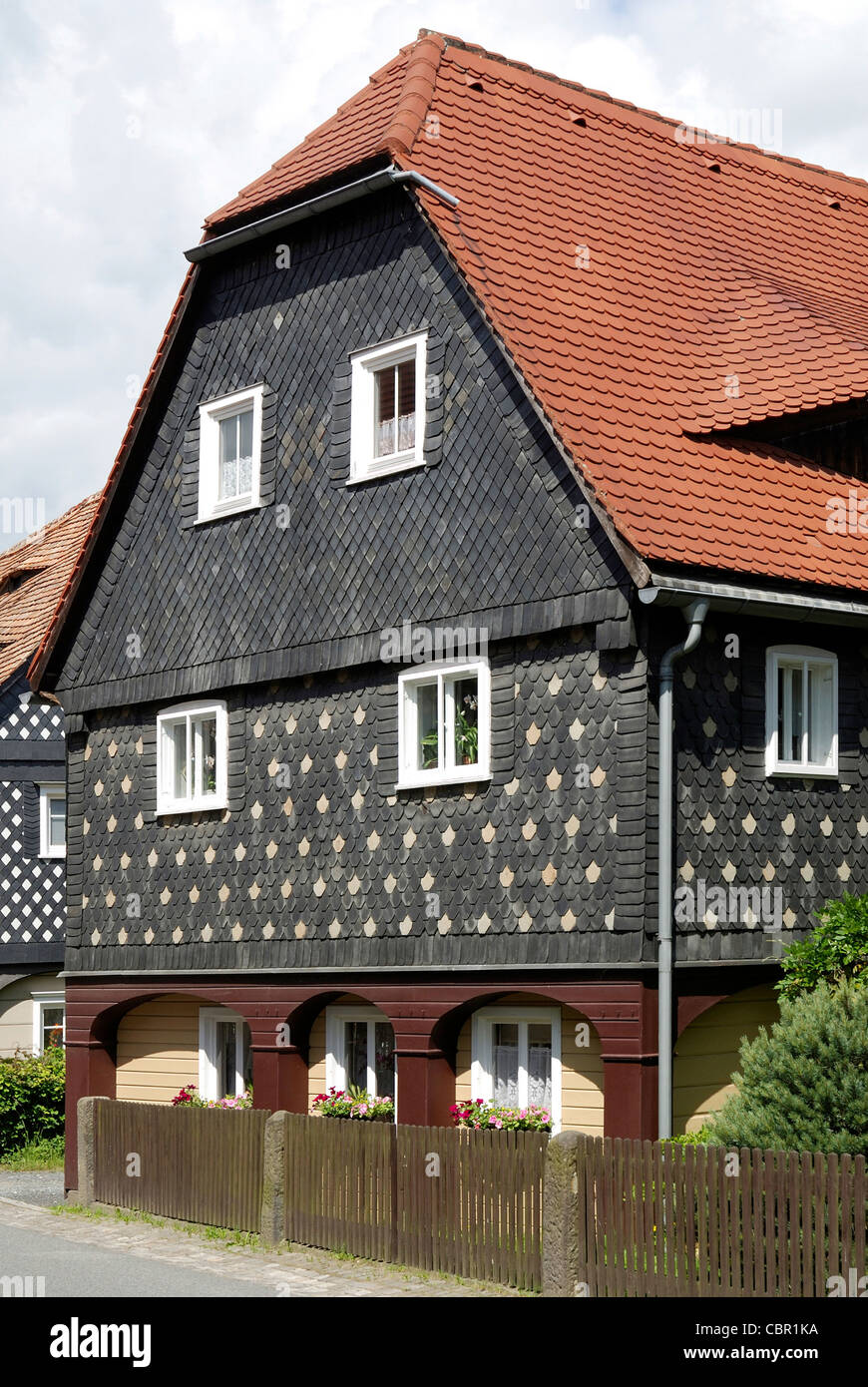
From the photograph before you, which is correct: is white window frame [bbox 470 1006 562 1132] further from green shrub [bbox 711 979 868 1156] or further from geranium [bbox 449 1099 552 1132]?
green shrub [bbox 711 979 868 1156]

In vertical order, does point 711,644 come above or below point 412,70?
below

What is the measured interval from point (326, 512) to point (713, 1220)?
9199mm

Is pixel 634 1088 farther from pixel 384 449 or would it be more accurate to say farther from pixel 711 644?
pixel 384 449

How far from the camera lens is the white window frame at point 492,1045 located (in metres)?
17.5

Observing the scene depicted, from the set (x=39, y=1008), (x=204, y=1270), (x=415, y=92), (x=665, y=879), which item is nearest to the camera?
(x=204, y=1270)

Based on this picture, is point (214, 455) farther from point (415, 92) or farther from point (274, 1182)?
point (274, 1182)

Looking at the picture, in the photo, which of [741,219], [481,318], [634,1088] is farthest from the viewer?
[741,219]

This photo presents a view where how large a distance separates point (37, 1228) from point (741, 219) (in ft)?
43.0

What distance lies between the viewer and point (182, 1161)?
18594 mm

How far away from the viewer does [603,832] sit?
1658cm

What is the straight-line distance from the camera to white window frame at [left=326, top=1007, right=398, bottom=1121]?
65.1 ft

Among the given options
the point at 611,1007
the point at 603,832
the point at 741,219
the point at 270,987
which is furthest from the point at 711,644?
the point at 741,219

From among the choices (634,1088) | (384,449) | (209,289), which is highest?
(209,289)

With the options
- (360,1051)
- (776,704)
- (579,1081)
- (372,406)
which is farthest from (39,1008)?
(776,704)
